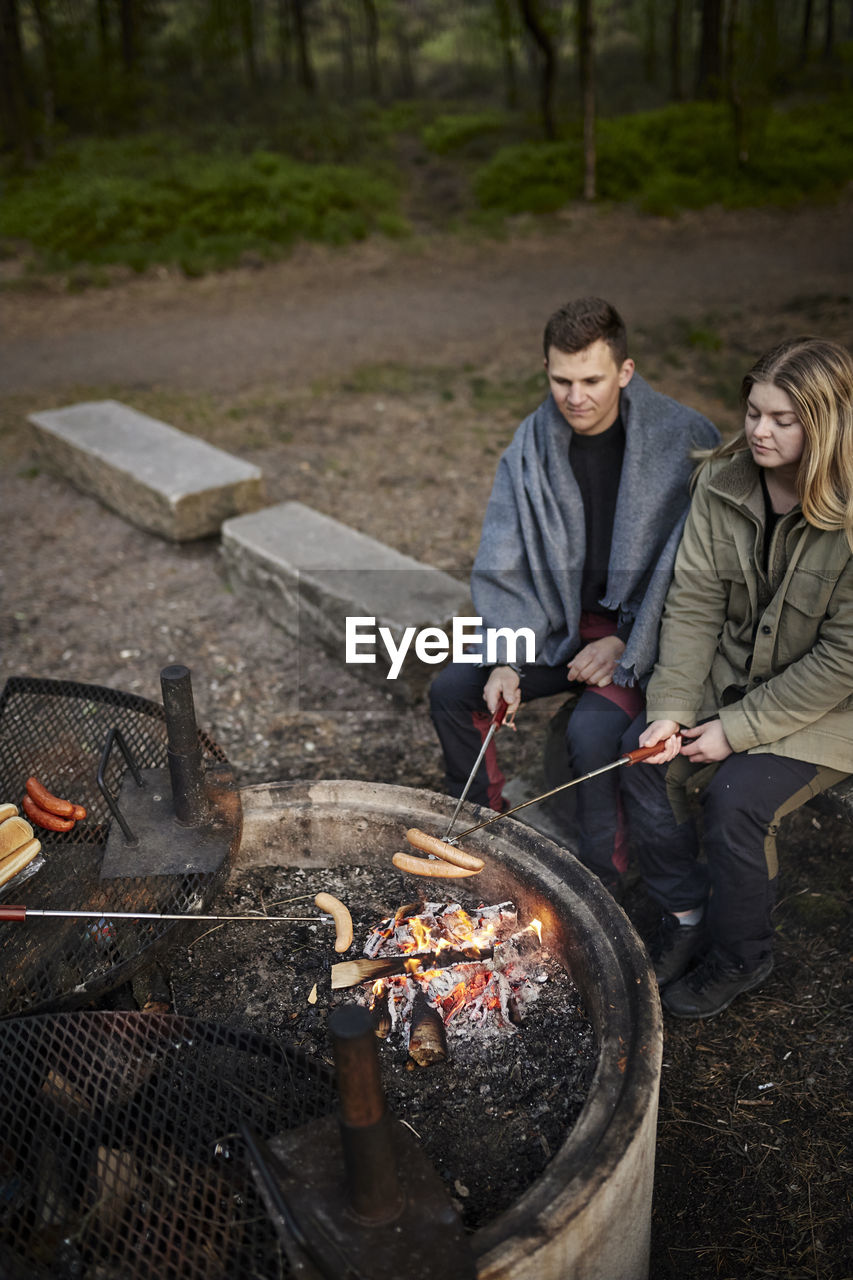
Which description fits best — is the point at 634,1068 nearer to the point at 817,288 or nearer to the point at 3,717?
the point at 3,717

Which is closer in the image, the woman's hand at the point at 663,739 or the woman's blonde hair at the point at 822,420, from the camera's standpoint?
the woman's blonde hair at the point at 822,420

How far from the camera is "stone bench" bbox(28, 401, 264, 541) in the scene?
563 centimetres

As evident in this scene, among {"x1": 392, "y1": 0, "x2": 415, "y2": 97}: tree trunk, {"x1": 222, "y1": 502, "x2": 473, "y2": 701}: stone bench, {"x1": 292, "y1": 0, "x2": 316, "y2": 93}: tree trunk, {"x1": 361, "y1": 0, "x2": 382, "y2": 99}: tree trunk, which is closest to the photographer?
{"x1": 222, "y1": 502, "x2": 473, "y2": 701}: stone bench

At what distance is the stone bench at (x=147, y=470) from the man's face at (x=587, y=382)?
2.87 metres

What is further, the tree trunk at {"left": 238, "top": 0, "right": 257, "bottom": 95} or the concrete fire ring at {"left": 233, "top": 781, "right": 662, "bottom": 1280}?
the tree trunk at {"left": 238, "top": 0, "right": 257, "bottom": 95}

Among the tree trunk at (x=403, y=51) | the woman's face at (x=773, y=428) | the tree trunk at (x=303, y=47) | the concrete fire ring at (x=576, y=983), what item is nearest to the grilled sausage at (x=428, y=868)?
the concrete fire ring at (x=576, y=983)

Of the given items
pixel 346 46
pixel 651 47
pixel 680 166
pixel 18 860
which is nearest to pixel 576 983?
pixel 18 860

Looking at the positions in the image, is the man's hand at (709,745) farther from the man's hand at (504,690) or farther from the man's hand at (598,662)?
the man's hand at (504,690)

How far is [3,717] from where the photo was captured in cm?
298

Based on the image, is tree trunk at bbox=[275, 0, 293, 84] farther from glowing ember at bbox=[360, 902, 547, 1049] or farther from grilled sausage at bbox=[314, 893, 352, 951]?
glowing ember at bbox=[360, 902, 547, 1049]

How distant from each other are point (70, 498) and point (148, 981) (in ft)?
15.2

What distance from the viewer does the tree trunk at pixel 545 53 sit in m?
14.2

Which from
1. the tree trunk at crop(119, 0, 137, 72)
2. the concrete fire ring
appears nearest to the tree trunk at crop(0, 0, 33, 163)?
the tree trunk at crop(119, 0, 137, 72)

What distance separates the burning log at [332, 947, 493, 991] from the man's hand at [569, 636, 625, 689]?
3.29 feet
